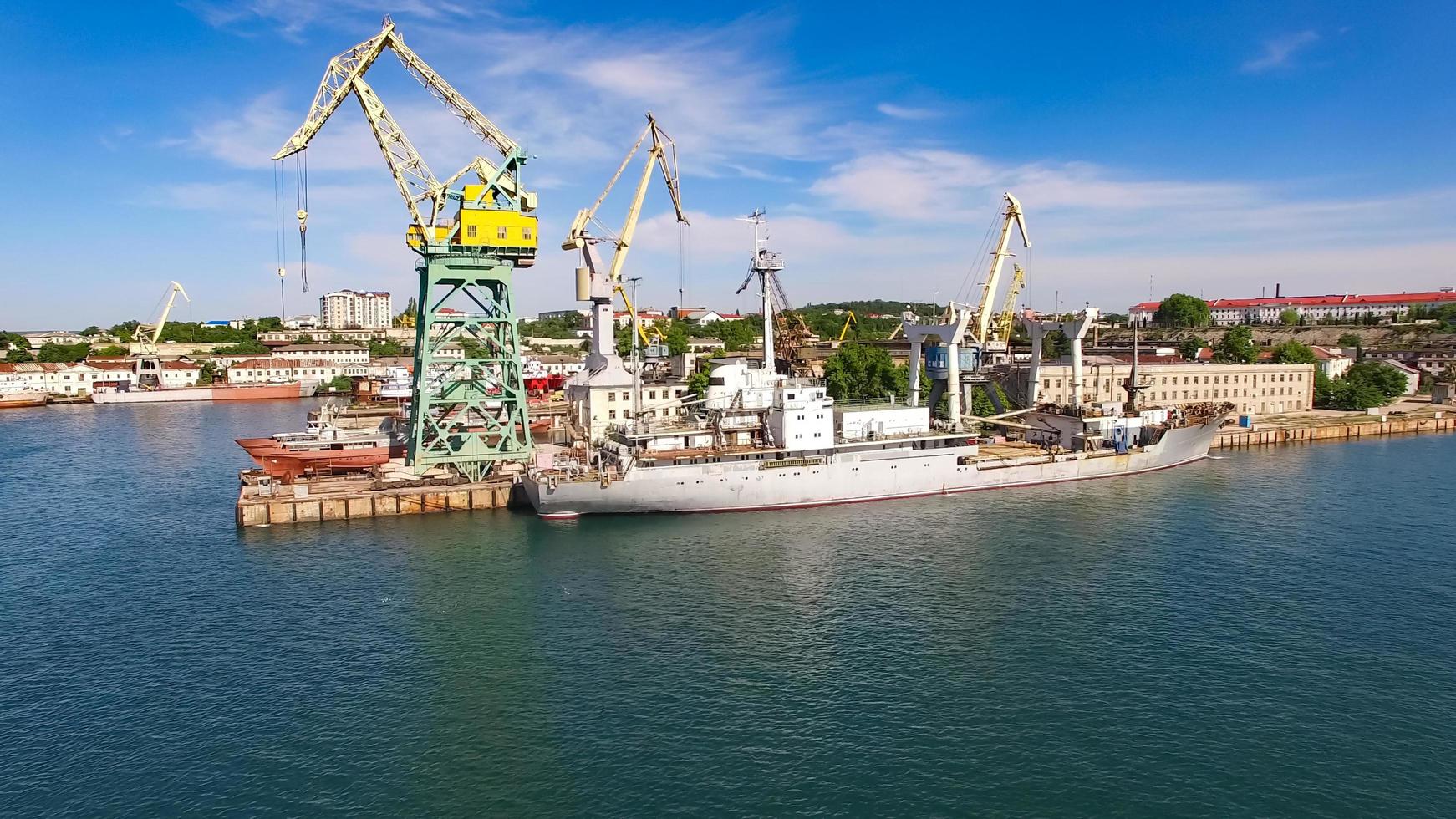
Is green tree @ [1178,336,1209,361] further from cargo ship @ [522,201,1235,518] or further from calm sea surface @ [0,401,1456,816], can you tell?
calm sea surface @ [0,401,1456,816]

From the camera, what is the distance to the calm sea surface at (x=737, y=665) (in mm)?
15773

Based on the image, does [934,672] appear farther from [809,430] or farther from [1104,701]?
[809,430]

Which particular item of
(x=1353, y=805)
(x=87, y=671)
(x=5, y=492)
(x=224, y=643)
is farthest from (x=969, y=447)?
(x=5, y=492)

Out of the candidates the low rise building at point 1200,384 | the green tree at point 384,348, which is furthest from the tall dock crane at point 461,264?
the green tree at point 384,348

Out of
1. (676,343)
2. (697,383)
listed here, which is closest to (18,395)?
(676,343)

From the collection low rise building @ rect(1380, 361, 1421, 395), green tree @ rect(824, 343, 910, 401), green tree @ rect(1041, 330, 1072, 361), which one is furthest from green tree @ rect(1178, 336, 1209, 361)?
green tree @ rect(824, 343, 910, 401)

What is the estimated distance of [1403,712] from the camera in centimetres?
1794

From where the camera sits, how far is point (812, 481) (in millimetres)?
37312

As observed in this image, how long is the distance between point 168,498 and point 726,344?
70.0 meters

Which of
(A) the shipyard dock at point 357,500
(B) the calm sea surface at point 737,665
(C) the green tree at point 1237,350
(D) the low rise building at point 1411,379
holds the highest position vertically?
(C) the green tree at point 1237,350

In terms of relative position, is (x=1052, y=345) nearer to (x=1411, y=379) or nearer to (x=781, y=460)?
(x=1411, y=379)

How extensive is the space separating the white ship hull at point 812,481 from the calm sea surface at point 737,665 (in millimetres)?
1435

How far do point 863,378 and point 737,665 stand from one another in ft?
145

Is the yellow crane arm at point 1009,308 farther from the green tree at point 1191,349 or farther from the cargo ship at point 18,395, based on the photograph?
the cargo ship at point 18,395
